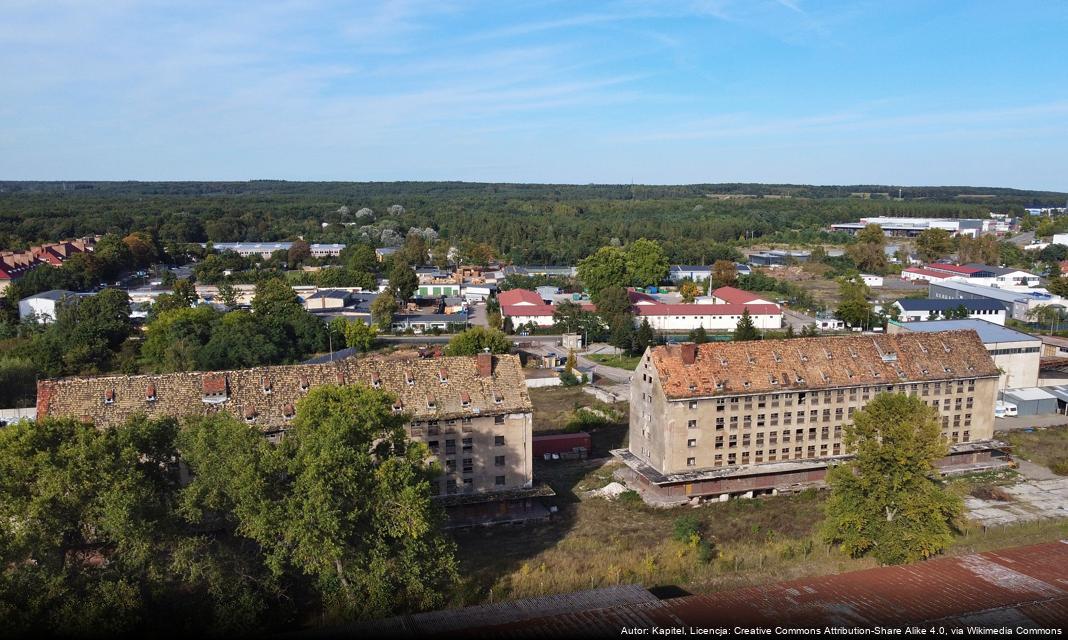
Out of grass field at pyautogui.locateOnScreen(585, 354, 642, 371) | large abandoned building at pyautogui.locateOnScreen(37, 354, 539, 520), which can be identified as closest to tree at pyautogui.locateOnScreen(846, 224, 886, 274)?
grass field at pyautogui.locateOnScreen(585, 354, 642, 371)

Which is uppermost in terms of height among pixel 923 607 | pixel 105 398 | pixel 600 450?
pixel 105 398

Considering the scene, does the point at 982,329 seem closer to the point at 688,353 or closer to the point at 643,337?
the point at 643,337

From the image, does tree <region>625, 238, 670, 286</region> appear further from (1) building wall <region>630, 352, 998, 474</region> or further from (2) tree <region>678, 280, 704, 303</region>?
(1) building wall <region>630, 352, 998, 474</region>

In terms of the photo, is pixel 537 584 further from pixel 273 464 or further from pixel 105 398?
pixel 105 398

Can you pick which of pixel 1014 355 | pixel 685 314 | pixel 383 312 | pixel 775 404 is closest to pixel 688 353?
pixel 775 404

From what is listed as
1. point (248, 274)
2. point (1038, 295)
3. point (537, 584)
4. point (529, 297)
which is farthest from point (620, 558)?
point (248, 274)

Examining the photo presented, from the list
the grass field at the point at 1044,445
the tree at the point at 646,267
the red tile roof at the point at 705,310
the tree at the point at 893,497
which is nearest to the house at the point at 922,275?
the tree at the point at 646,267
